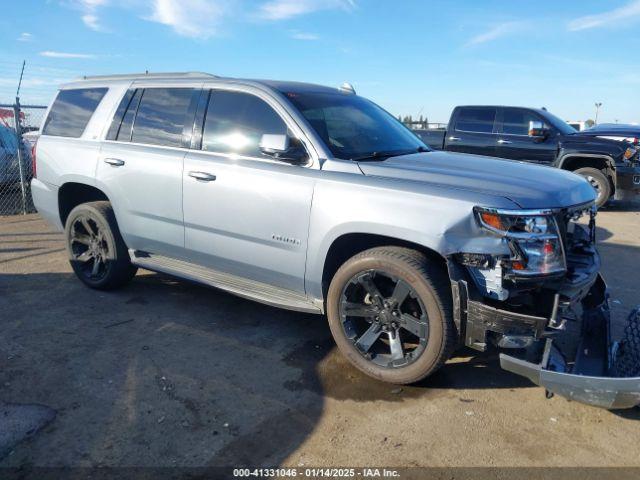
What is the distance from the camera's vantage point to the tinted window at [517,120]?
10.7m

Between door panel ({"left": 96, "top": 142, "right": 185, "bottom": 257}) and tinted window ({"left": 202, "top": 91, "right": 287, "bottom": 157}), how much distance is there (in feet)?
1.13

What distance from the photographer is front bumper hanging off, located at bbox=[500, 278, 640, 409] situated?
272 cm

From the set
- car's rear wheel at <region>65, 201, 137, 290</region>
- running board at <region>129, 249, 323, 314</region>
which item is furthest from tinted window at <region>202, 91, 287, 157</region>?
car's rear wheel at <region>65, 201, 137, 290</region>

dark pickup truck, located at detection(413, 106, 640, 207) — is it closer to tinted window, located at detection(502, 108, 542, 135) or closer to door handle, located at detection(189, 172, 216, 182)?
tinted window, located at detection(502, 108, 542, 135)

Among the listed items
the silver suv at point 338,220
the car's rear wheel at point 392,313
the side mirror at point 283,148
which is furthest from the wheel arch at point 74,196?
the car's rear wheel at point 392,313

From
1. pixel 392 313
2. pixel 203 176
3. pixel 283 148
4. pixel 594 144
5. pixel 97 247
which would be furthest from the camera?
pixel 594 144

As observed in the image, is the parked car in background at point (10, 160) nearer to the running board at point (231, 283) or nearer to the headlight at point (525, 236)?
the running board at point (231, 283)

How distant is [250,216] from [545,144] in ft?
27.9

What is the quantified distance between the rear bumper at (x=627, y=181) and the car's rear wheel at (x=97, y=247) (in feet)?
29.3

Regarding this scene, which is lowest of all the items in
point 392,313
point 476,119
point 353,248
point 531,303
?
point 392,313

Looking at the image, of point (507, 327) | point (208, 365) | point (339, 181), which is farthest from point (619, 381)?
point (208, 365)

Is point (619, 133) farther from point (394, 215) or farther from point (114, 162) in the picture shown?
point (114, 162)

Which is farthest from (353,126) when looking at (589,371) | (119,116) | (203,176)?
(589,371)

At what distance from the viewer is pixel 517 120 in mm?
10828
